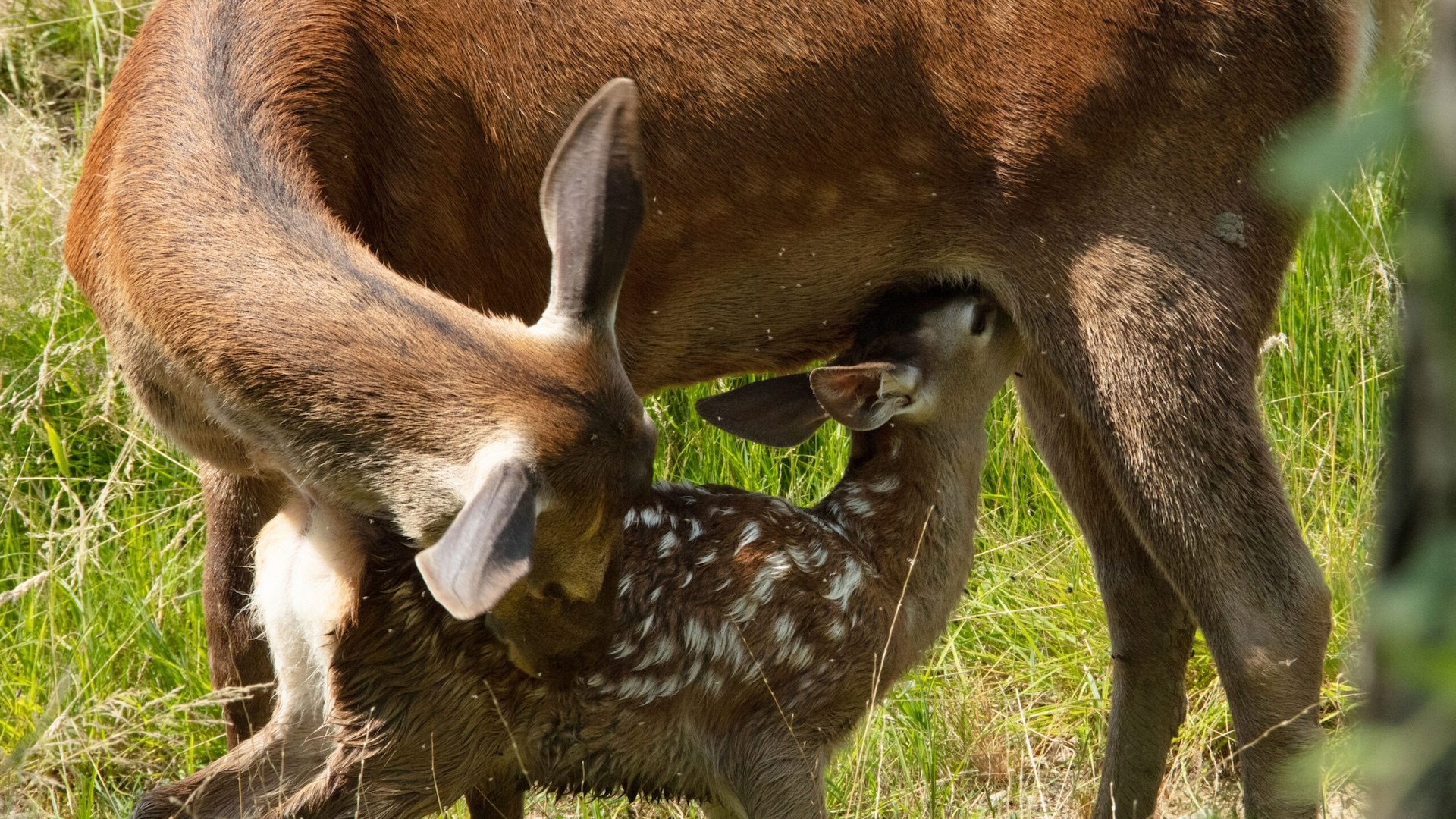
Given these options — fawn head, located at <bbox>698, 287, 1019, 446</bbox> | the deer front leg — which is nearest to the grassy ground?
the deer front leg

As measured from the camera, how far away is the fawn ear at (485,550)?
8.27ft

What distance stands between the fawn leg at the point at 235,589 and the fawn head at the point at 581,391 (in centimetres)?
88

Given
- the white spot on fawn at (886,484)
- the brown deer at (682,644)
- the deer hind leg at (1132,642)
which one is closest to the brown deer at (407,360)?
the brown deer at (682,644)

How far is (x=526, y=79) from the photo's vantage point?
3.43 metres

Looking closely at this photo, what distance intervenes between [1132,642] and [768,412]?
3.39 feet

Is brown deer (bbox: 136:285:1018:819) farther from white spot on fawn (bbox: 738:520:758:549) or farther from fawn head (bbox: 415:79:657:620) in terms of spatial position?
fawn head (bbox: 415:79:657:620)

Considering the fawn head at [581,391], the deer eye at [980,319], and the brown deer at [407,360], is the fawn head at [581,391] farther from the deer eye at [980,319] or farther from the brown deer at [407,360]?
the deer eye at [980,319]

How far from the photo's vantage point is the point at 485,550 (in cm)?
257

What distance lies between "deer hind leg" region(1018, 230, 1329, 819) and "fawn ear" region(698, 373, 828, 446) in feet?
2.37

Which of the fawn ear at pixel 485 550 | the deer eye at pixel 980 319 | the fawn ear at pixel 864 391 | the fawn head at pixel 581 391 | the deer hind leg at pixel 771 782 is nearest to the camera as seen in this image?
the fawn ear at pixel 485 550

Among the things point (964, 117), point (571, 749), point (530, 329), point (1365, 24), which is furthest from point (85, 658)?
point (1365, 24)

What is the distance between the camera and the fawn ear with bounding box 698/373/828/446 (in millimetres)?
4121

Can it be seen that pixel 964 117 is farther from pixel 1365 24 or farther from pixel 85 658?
pixel 85 658

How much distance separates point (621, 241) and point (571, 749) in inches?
40.6
